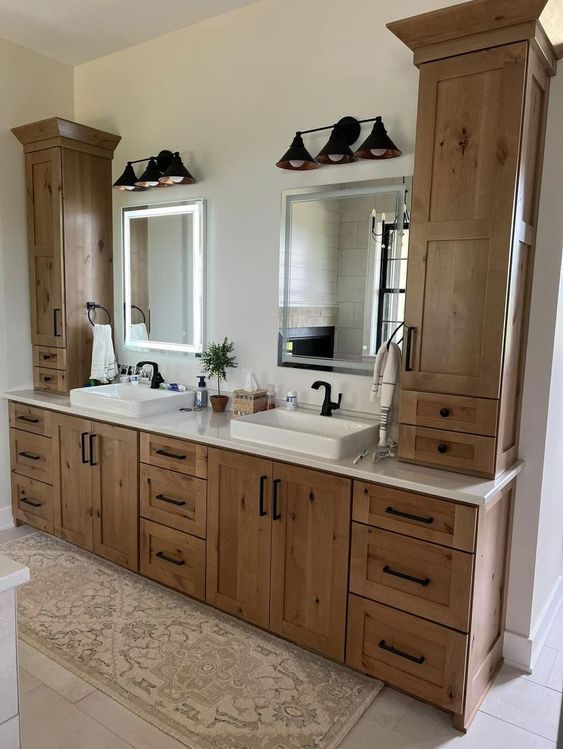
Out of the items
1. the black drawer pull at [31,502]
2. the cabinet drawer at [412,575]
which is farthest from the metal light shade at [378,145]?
the black drawer pull at [31,502]

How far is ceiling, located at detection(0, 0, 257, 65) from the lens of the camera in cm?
292

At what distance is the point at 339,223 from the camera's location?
8.77 feet

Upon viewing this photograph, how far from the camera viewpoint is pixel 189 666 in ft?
7.43

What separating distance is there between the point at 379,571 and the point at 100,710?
3.62ft

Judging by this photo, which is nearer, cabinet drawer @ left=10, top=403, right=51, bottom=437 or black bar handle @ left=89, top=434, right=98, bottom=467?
black bar handle @ left=89, top=434, right=98, bottom=467

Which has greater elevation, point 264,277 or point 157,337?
point 264,277

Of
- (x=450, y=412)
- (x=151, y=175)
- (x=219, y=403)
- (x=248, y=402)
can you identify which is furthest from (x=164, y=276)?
(x=450, y=412)

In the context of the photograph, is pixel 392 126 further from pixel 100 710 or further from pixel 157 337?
pixel 100 710

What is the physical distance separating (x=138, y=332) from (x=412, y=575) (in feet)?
7.52

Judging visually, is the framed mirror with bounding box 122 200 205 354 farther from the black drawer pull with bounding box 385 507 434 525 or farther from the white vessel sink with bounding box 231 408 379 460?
the black drawer pull with bounding box 385 507 434 525

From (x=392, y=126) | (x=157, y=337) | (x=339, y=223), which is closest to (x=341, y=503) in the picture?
(x=339, y=223)

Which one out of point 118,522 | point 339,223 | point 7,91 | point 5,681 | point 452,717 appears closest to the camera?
point 5,681

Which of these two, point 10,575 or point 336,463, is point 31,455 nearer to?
point 336,463

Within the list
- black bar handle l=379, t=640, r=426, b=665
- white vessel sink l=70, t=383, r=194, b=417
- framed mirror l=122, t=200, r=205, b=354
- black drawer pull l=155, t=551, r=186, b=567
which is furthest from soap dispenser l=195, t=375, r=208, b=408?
black bar handle l=379, t=640, r=426, b=665
